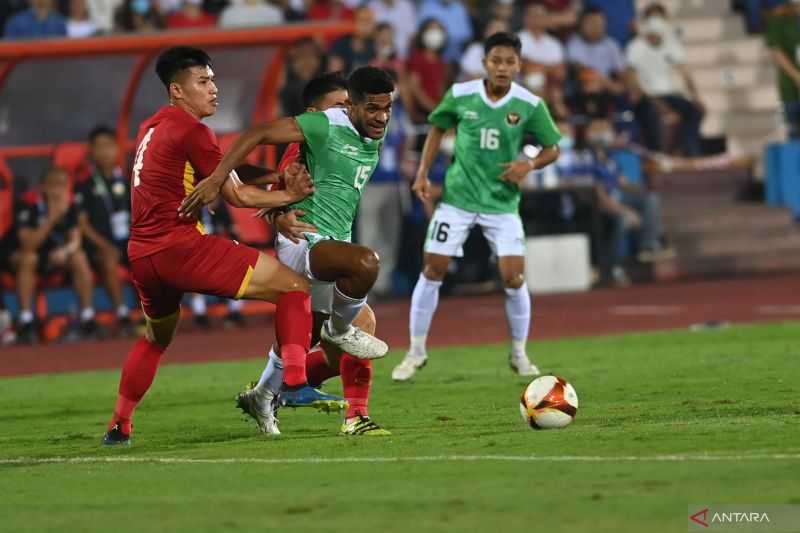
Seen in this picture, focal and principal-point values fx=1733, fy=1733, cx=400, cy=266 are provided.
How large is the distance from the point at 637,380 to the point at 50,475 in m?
5.18

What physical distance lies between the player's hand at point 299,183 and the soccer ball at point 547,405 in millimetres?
1633

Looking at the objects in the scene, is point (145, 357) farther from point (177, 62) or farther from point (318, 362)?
point (177, 62)

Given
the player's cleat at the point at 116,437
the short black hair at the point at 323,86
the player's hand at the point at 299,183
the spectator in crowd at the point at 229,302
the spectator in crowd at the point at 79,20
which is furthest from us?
the spectator in crowd at the point at 79,20

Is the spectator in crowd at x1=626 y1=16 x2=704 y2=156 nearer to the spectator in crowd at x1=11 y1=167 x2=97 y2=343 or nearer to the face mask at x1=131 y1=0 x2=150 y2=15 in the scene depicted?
the face mask at x1=131 y1=0 x2=150 y2=15

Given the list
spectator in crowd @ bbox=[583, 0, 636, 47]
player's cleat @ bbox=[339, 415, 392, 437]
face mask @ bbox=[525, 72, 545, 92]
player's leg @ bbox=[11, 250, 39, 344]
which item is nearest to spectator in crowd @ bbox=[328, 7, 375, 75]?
face mask @ bbox=[525, 72, 545, 92]

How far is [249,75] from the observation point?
20016 millimetres

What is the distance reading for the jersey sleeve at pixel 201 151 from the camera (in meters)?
9.35

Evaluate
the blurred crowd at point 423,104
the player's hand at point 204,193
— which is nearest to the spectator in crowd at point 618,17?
the blurred crowd at point 423,104

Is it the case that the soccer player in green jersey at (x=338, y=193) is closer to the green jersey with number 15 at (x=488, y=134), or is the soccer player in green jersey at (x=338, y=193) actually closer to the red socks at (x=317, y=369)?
the red socks at (x=317, y=369)

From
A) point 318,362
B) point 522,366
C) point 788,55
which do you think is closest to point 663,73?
point 788,55

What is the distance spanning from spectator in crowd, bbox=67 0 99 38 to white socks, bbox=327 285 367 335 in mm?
12978

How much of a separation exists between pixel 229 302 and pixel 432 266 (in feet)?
22.5

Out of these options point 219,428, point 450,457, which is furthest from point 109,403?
point 450,457

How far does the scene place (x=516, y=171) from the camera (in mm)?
13297
